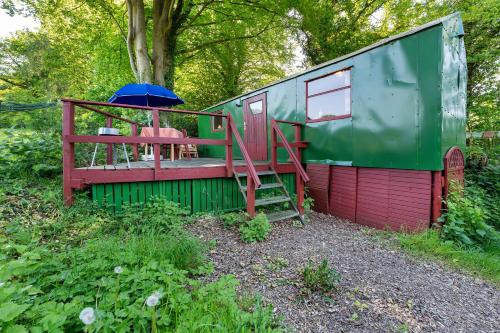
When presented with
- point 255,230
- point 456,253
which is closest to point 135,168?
point 255,230

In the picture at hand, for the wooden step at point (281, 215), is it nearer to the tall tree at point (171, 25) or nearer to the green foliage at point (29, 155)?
the green foliage at point (29, 155)

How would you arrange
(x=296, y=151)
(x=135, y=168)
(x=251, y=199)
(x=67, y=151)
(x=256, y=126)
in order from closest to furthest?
(x=67, y=151) → (x=135, y=168) → (x=251, y=199) → (x=296, y=151) → (x=256, y=126)

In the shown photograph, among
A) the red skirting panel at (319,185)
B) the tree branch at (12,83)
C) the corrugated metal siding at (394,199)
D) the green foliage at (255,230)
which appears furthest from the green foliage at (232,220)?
the tree branch at (12,83)

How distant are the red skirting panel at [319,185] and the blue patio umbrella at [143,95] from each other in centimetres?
391

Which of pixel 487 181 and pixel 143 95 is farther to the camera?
pixel 487 181

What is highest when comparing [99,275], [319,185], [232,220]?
[319,185]

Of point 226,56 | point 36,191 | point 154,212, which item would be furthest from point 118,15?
point 154,212

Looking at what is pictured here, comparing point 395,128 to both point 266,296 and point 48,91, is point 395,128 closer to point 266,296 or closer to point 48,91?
point 266,296

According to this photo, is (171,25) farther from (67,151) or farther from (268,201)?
(268,201)

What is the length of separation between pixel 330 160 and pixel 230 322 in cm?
464

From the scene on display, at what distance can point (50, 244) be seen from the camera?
2.61 meters

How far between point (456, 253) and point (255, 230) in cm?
289

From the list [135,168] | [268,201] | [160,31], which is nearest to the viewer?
[135,168]

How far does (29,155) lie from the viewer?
4.18 meters
